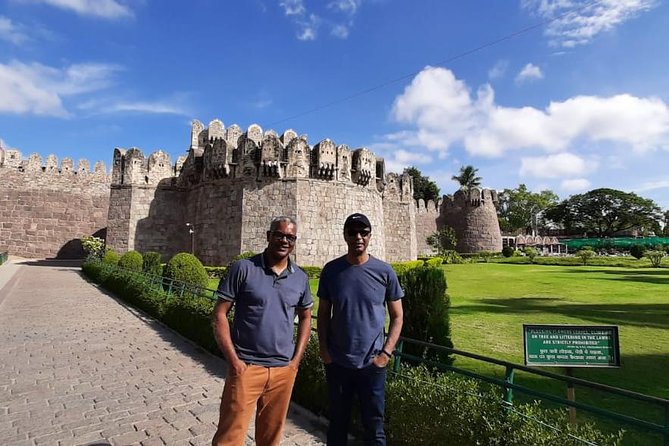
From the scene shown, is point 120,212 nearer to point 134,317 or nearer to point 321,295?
point 134,317

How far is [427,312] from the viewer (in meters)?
5.20

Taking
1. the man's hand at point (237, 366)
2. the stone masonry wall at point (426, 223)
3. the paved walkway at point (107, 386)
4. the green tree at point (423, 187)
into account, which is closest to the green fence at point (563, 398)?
the paved walkway at point (107, 386)

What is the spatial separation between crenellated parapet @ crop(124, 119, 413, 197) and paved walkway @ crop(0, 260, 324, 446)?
46.1ft

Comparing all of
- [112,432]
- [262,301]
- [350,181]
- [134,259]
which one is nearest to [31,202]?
[134,259]

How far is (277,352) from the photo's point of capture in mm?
2906

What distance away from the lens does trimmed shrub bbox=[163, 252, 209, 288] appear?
13.6 metres

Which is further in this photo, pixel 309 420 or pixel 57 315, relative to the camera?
pixel 57 315

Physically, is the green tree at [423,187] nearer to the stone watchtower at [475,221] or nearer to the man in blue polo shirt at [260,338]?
the stone watchtower at [475,221]

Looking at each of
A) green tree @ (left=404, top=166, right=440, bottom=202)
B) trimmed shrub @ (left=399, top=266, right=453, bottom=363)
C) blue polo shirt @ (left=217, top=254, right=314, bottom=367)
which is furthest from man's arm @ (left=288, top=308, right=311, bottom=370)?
green tree @ (left=404, top=166, right=440, bottom=202)

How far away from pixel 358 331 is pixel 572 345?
186 centimetres

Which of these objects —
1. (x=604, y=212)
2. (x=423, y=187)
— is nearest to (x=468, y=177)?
(x=423, y=187)

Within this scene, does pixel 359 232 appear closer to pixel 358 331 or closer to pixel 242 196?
pixel 358 331

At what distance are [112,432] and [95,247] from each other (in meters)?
29.9

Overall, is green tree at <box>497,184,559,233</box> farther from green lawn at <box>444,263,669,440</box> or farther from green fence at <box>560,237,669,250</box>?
green lawn at <box>444,263,669,440</box>
